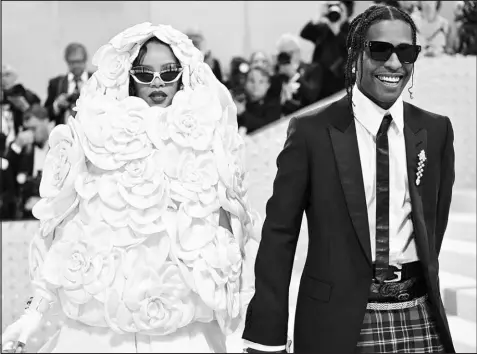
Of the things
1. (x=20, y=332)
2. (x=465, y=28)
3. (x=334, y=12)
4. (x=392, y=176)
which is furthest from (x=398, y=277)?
(x=465, y=28)

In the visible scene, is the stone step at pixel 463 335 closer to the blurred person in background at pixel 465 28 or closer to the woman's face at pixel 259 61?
the woman's face at pixel 259 61

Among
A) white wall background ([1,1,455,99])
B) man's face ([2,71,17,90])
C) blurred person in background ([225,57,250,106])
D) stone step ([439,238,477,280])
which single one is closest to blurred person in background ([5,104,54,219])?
man's face ([2,71,17,90])

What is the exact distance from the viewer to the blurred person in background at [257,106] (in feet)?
22.7

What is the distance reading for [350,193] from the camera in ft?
7.42

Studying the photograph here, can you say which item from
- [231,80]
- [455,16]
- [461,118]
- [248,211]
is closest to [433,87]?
[461,118]

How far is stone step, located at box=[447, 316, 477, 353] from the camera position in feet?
14.9

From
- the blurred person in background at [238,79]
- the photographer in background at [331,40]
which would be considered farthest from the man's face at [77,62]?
the photographer in background at [331,40]

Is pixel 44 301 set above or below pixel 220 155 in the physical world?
below

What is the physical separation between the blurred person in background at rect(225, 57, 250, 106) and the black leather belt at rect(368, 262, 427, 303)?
4923mm

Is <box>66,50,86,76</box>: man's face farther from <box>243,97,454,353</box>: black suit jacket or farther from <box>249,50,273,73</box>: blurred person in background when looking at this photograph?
<box>243,97,454,353</box>: black suit jacket

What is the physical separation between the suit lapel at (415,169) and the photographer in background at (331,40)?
4.36m

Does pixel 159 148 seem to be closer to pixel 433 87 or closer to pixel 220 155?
pixel 220 155

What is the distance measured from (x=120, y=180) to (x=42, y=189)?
317 millimetres

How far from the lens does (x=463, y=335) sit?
4.62 metres
